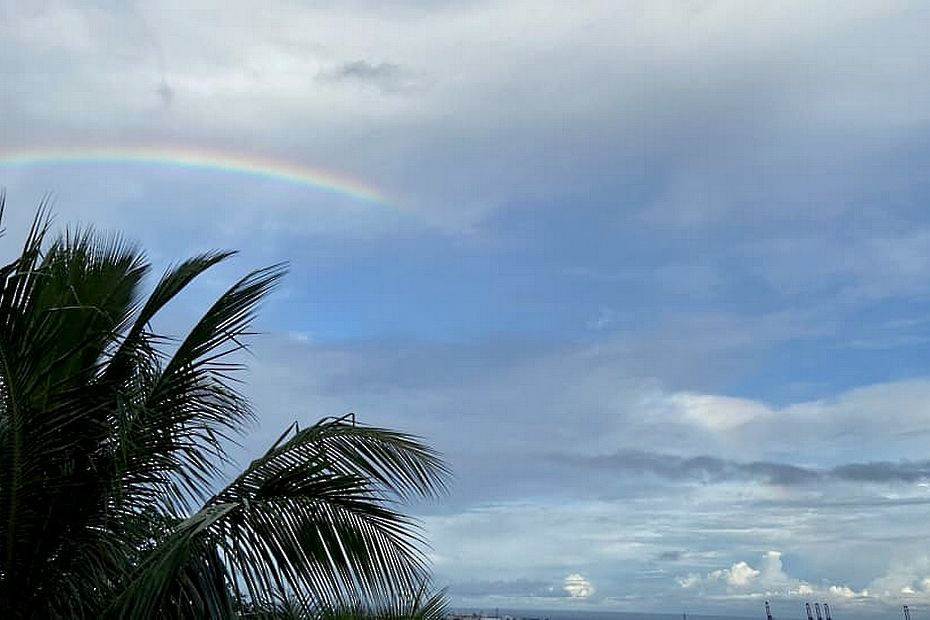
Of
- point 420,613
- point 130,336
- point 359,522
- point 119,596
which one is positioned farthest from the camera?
point 420,613

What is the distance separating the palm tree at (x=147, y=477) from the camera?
7.40 meters

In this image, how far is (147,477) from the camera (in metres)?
8.46

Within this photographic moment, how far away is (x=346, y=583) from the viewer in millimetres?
7758

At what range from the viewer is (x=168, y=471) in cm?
850

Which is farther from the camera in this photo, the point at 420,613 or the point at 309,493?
the point at 420,613

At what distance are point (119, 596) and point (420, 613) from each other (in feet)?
33.8

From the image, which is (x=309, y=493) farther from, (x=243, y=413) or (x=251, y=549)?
(x=243, y=413)

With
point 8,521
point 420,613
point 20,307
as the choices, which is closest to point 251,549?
point 8,521

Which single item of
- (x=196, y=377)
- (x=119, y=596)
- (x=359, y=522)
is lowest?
(x=119, y=596)

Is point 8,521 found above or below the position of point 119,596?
above

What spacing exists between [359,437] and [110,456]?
1911 millimetres

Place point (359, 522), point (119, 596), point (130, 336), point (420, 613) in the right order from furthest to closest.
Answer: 1. point (420, 613)
2. point (130, 336)
3. point (359, 522)
4. point (119, 596)

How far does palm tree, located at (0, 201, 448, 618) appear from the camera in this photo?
291 inches

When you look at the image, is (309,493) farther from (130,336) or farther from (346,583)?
(130,336)
